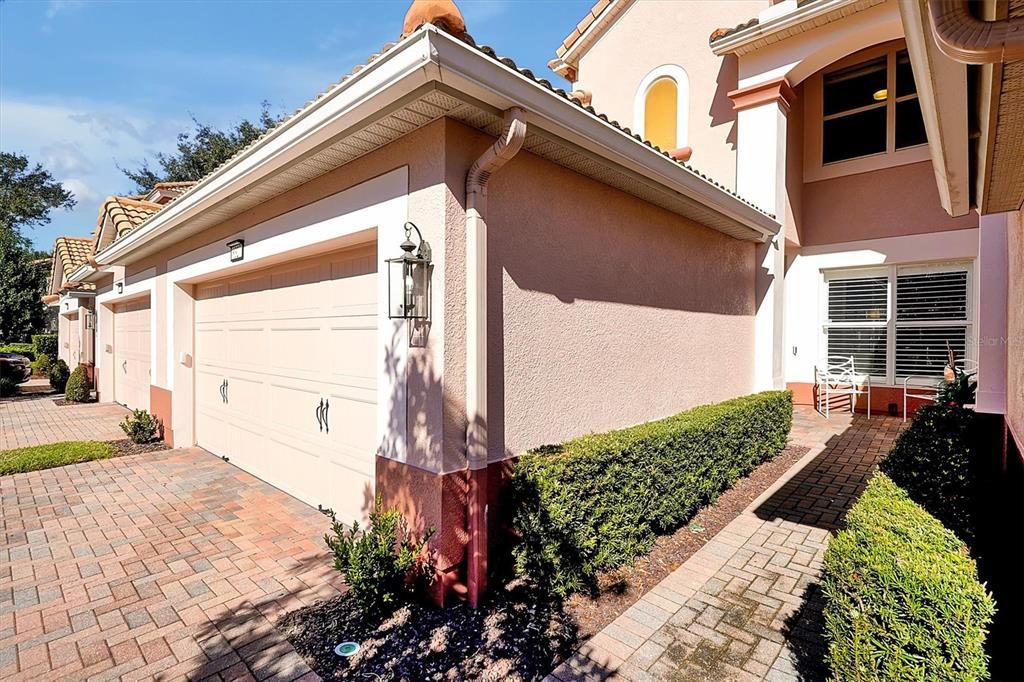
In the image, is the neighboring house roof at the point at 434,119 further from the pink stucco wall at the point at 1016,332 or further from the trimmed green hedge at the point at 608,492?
the pink stucco wall at the point at 1016,332

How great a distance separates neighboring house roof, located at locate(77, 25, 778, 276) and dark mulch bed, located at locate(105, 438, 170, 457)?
486cm

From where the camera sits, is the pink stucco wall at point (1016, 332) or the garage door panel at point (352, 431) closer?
the pink stucco wall at point (1016, 332)

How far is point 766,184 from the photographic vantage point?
9.80 metres

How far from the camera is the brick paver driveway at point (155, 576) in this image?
3330 millimetres

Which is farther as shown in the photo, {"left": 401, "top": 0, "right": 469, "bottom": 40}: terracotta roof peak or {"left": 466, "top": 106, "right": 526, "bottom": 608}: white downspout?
{"left": 466, "top": 106, "right": 526, "bottom": 608}: white downspout

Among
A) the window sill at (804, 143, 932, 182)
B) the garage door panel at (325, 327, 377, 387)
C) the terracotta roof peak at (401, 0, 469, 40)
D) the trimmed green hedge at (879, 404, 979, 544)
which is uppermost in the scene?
the window sill at (804, 143, 932, 182)

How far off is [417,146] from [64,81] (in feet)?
56.8

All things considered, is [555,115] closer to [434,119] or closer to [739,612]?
[434,119]

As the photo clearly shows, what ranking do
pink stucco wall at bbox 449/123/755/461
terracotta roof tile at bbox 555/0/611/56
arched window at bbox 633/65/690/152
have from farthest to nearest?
1. terracotta roof tile at bbox 555/0/611/56
2. arched window at bbox 633/65/690/152
3. pink stucco wall at bbox 449/123/755/461

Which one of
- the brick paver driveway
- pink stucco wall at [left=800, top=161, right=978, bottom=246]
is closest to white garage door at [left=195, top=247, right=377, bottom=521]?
the brick paver driveway

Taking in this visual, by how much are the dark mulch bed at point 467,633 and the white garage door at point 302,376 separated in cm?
144

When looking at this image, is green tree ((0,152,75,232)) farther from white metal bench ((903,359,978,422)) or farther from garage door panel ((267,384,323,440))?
white metal bench ((903,359,978,422))

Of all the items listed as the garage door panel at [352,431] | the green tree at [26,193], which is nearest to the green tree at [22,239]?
the green tree at [26,193]

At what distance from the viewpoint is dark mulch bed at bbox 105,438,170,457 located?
8703 millimetres
